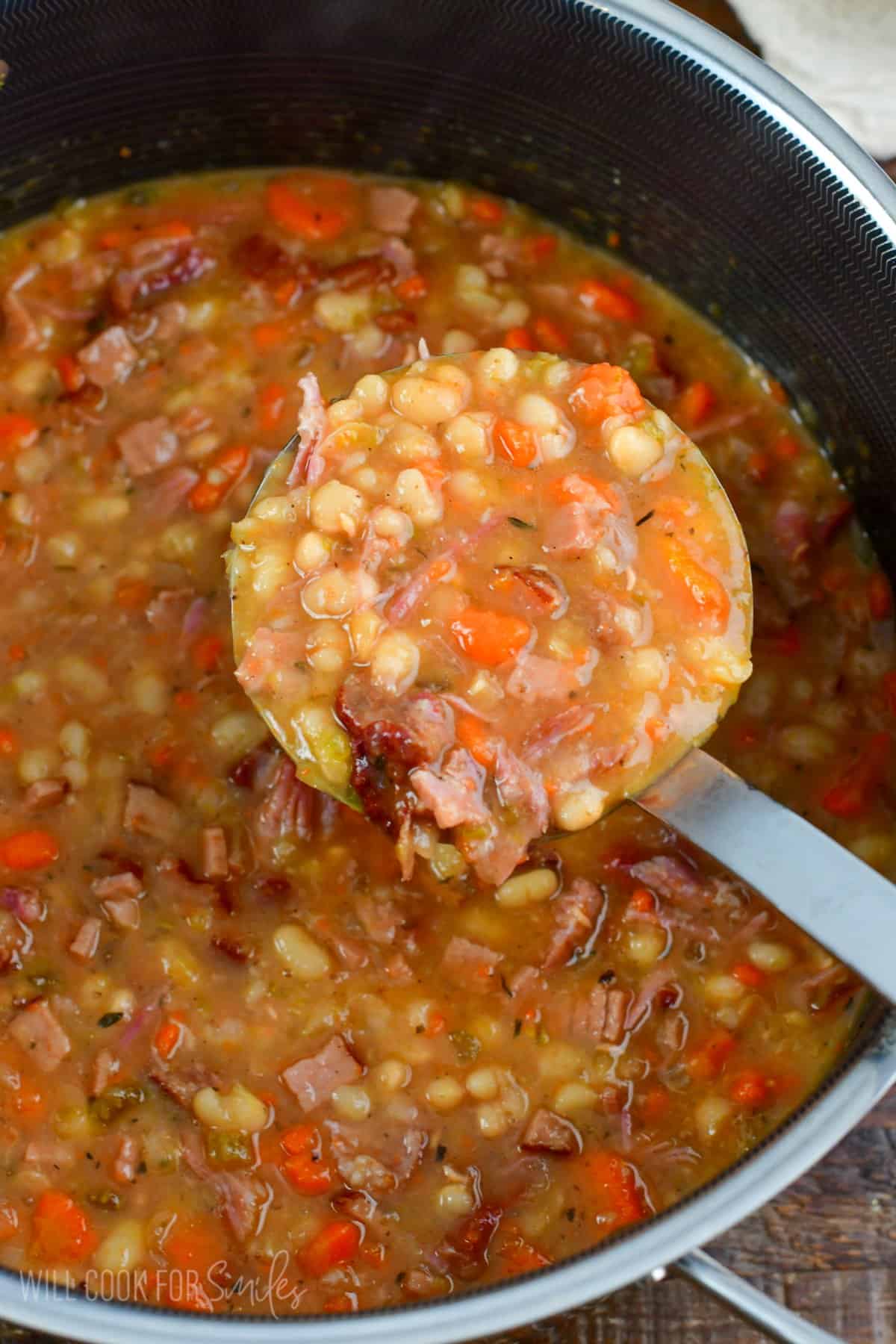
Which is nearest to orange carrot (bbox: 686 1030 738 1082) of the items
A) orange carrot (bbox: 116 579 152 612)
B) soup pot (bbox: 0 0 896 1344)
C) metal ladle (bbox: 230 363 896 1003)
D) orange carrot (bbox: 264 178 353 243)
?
soup pot (bbox: 0 0 896 1344)

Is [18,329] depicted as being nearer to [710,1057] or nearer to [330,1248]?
[330,1248]

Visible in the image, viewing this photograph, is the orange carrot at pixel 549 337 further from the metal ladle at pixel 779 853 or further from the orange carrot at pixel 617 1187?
the orange carrot at pixel 617 1187

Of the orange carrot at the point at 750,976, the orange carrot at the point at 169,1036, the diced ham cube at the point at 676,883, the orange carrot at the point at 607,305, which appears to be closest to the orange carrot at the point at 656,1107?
the orange carrot at the point at 750,976

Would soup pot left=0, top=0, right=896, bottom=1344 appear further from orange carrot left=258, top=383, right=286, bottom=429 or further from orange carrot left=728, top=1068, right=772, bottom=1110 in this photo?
orange carrot left=258, top=383, right=286, bottom=429

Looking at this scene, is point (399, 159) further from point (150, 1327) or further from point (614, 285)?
point (150, 1327)

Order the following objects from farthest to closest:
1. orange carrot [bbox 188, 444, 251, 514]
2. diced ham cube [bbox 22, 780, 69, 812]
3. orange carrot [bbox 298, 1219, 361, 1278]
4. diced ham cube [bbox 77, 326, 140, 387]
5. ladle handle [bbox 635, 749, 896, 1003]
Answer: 1. diced ham cube [bbox 77, 326, 140, 387]
2. orange carrot [bbox 188, 444, 251, 514]
3. diced ham cube [bbox 22, 780, 69, 812]
4. orange carrot [bbox 298, 1219, 361, 1278]
5. ladle handle [bbox 635, 749, 896, 1003]

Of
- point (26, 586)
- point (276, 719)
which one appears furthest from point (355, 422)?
point (26, 586)
